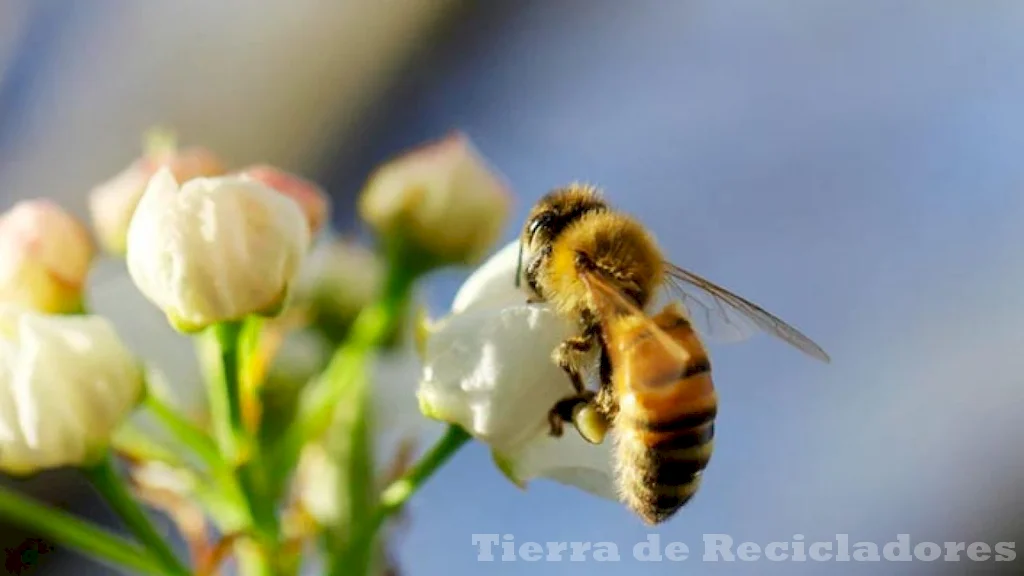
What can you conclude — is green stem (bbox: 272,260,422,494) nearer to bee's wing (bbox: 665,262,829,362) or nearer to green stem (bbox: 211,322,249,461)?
green stem (bbox: 211,322,249,461)

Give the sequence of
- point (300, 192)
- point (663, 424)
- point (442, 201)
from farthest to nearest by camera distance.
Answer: point (442, 201)
point (300, 192)
point (663, 424)

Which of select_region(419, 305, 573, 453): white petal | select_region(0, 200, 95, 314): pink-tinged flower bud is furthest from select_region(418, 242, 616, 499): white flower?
select_region(0, 200, 95, 314): pink-tinged flower bud

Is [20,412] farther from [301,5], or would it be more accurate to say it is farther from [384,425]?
[301,5]

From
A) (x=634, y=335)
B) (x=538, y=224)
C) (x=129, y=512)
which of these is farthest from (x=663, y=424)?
(x=129, y=512)

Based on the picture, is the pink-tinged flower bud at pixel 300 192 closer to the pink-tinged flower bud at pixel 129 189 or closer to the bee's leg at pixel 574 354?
the pink-tinged flower bud at pixel 129 189

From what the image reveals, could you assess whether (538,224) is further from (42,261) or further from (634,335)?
(42,261)

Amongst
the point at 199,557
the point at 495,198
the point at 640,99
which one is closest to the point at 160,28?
the point at 640,99

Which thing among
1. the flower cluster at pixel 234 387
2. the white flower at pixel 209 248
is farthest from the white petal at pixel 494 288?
the white flower at pixel 209 248
